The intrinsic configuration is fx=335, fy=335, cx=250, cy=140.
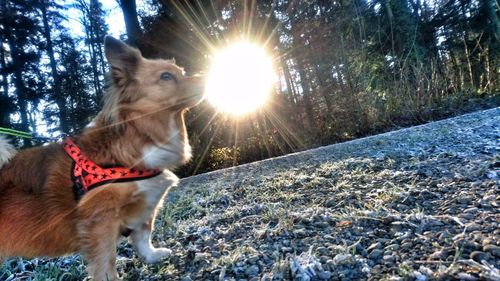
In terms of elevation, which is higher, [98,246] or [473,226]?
[98,246]

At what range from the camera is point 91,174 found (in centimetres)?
197

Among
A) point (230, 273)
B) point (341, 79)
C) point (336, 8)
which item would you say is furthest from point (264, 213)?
point (336, 8)

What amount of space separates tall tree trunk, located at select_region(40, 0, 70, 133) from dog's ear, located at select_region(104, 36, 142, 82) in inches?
529

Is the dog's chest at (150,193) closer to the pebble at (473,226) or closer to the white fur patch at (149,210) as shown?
the white fur patch at (149,210)

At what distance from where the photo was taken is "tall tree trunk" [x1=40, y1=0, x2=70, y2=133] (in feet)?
49.4

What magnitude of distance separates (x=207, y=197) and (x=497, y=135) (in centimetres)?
371

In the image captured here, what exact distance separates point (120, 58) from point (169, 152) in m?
0.82

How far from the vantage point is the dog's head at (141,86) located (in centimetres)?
246

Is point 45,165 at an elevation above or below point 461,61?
below

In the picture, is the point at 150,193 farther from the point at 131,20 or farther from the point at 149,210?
the point at 131,20

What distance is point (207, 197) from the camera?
13.5ft

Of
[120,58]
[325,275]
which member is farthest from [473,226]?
[120,58]

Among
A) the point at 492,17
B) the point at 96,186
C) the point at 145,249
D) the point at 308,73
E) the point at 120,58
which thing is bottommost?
the point at 145,249

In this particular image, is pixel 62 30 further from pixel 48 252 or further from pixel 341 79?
pixel 48 252
